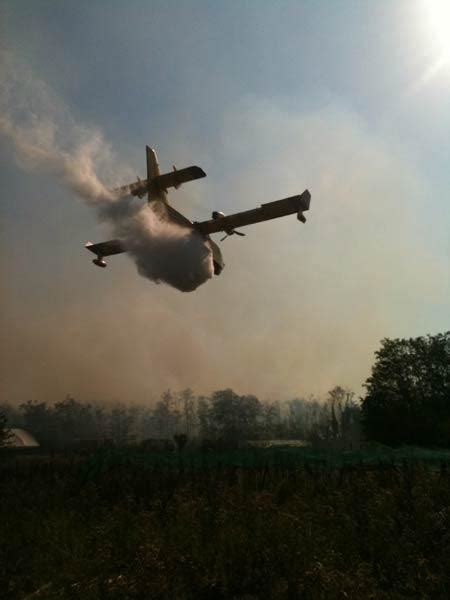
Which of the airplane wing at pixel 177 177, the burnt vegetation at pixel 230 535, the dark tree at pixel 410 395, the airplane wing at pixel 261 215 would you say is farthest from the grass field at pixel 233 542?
the dark tree at pixel 410 395

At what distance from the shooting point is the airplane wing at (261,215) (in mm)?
21516

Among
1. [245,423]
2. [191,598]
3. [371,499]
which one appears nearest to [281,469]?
[371,499]

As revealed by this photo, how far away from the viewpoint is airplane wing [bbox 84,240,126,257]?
25.3 metres

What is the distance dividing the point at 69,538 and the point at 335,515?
22.3 ft

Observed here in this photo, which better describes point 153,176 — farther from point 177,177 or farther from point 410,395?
point 410,395

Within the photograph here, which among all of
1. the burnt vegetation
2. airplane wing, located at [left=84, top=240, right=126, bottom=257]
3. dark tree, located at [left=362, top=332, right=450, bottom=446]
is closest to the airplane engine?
airplane wing, located at [left=84, top=240, right=126, bottom=257]

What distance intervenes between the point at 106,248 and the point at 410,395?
133 ft

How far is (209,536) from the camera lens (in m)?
10.9

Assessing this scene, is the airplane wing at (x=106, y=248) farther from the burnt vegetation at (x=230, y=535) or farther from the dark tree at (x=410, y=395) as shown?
the dark tree at (x=410, y=395)

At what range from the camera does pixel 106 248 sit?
25.6 metres

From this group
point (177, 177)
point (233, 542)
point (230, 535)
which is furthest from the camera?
point (177, 177)

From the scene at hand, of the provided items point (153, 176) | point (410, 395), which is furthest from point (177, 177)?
point (410, 395)

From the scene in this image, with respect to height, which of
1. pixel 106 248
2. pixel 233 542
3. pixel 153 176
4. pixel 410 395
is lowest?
pixel 233 542

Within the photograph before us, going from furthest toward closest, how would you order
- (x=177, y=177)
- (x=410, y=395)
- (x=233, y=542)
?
(x=410, y=395) < (x=177, y=177) < (x=233, y=542)
